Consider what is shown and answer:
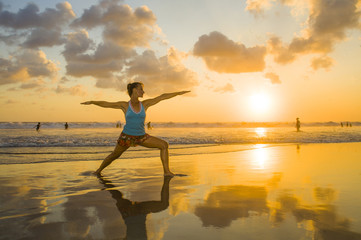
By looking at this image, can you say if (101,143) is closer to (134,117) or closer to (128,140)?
(128,140)

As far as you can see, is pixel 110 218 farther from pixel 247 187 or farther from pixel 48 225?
pixel 247 187

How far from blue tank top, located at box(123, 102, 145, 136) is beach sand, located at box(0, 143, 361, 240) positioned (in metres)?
1.07

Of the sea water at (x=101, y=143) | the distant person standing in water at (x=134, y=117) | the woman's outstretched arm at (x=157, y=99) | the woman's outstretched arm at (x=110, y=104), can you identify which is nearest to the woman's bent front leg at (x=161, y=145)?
the distant person standing in water at (x=134, y=117)

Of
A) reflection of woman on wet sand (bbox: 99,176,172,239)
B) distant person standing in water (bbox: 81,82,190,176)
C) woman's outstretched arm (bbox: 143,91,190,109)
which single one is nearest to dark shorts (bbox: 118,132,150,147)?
distant person standing in water (bbox: 81,82,190,176)

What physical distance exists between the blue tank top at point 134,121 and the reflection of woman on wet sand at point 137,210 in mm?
1803

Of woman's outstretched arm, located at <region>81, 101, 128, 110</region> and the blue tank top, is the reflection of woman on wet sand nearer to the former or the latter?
the blue tank top

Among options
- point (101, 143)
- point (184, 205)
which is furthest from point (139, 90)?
point (101, 143)

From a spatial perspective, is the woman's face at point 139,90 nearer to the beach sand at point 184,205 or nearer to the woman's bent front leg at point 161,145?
the woman's bent front leg at point 161,145

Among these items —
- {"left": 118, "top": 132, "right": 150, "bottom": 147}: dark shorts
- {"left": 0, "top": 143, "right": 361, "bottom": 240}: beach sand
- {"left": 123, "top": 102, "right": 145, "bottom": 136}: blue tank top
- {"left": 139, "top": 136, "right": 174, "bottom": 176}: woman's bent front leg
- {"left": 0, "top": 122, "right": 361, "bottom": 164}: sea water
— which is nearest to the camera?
{"left": 0, "top": 143, "right": 361, "bottom": 240}: beach sand

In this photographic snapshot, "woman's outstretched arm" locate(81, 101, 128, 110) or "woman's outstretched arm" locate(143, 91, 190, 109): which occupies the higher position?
"woman's outstretched arm" locate(143, 91, 190, 109)

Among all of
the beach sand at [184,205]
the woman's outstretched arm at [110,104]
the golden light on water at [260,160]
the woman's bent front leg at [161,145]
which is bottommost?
the golden light on water at [260,160]

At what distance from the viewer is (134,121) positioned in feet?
21.1

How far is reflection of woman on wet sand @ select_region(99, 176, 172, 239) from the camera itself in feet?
9.81

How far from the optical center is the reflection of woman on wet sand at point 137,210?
2990mm
